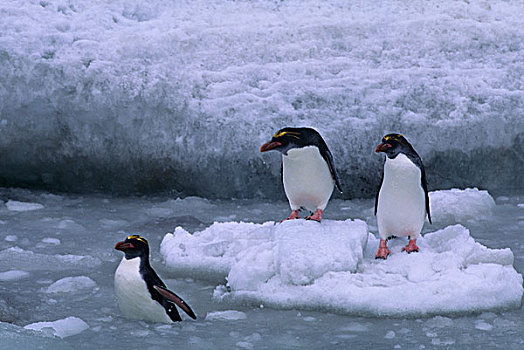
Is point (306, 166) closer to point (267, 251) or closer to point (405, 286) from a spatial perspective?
point (267, 251)

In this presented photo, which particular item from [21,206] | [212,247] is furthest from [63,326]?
[21,206]

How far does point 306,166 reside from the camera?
3.70 m

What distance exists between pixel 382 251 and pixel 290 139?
0.65m

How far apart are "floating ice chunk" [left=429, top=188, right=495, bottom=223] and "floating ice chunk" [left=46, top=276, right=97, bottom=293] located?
211cm

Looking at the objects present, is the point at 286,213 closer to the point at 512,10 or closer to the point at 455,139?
the point at 455,139

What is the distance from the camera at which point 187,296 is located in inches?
133

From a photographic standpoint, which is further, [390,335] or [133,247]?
[133,247]

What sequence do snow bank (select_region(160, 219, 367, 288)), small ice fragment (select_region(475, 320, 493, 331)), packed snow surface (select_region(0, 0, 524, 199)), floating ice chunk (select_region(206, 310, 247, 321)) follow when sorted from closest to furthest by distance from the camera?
1. small ice fragment (select_region(475, 320, 493, 331))
2. floating ice chunk (select_region(206, 310, 247, 321))
3. snow bank (select_region(160, 219, 367, 288))
4. packed snow surface (select_region(0, 0, 524, 199))

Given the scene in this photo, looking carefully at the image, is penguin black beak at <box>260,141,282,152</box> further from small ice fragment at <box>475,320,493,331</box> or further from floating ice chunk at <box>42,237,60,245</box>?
floating ice chunk at <box>42,237,60,245</box>

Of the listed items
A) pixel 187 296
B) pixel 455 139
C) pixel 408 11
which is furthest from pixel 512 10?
pixel 187 296

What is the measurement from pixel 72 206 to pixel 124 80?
91 centimetres

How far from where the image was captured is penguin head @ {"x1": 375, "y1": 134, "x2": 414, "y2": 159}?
3350 mm

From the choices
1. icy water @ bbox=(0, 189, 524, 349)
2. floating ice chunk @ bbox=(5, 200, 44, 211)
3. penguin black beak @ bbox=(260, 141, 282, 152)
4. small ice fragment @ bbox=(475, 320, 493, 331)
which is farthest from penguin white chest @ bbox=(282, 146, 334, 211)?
floating ice chunk @ bbox=(5, 200, 44, 211)

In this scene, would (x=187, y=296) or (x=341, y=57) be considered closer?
(x=187, y=296)
